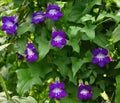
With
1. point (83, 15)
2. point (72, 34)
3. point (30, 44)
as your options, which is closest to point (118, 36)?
point (72, 34)

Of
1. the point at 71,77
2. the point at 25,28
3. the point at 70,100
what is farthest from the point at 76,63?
the point at 25,28

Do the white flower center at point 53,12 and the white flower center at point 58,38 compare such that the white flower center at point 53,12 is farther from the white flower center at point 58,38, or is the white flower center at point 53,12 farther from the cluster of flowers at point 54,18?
the white flower center at point 58,38

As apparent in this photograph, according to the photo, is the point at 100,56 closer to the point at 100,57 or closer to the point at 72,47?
the point at 100,57

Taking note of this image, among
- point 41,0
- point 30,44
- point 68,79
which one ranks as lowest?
point 68,79

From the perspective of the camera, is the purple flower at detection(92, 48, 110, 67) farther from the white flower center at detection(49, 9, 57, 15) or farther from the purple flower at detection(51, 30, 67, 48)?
the white flower center at detection(49, 9, 57, 15)

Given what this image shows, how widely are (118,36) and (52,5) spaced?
0.44 m

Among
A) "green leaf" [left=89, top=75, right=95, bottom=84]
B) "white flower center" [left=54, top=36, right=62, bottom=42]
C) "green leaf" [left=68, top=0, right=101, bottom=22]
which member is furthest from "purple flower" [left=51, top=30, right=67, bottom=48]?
"green leaf" [left=89, top=75, right=95, bottom=84]

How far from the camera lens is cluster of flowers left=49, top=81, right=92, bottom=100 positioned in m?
1.87

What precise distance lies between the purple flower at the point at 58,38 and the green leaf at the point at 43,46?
33 mm

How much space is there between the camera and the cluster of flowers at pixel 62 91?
1.87 m

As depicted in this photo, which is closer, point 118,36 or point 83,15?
point 118,36

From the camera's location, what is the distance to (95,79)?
1930mm

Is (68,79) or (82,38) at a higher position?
(82,38)

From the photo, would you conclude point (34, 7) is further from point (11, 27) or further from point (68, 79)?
point (68, 79)
